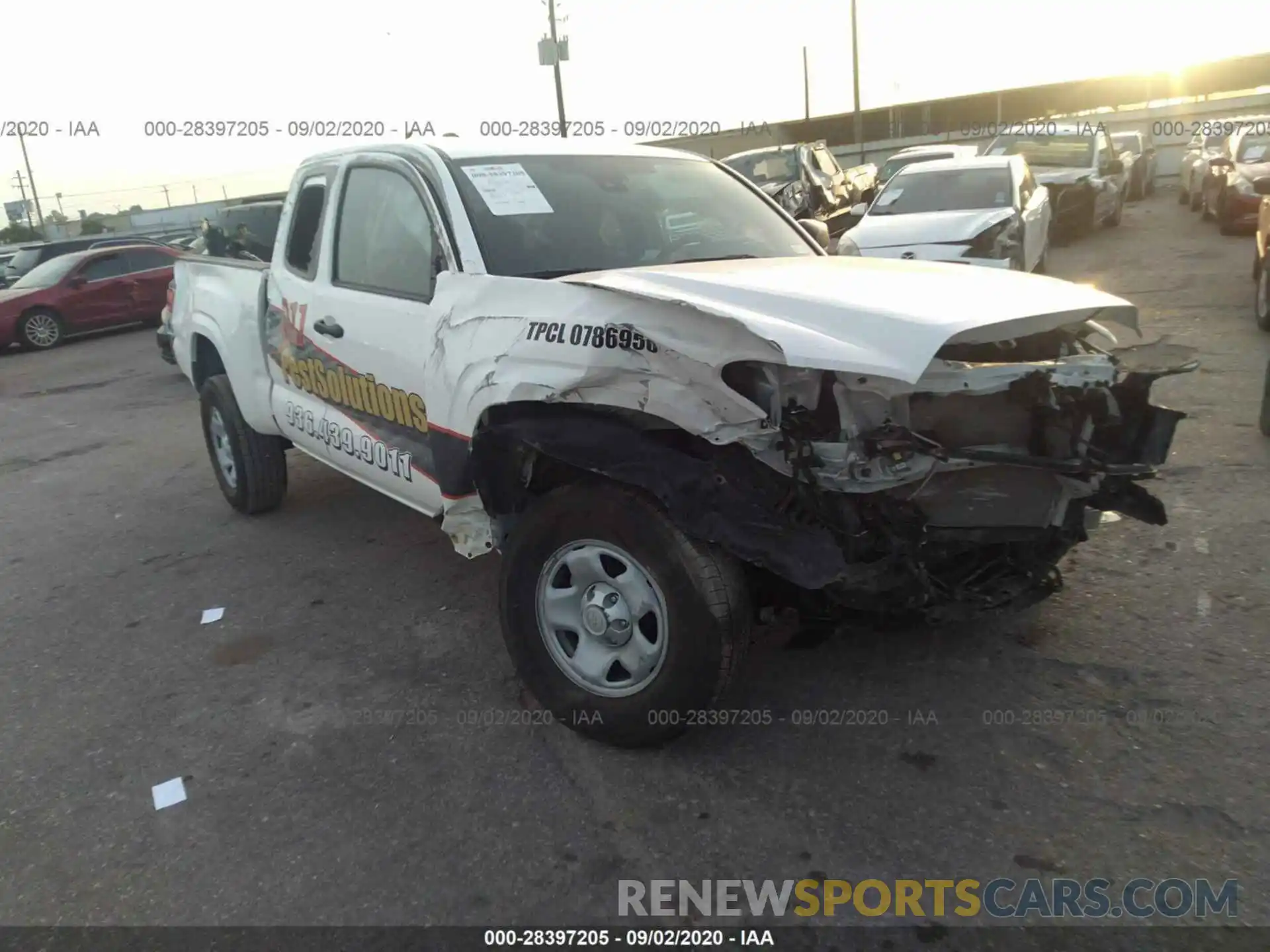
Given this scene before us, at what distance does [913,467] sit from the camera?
260 centimetres

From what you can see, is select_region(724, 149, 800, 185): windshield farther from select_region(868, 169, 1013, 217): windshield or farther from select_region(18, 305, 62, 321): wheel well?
select_region(18, 305, 62, 321): wheel well

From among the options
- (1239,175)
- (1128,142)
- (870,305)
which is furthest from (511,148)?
(1128,142)

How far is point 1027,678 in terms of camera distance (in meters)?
3.38

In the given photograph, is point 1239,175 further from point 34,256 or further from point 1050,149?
point 34,256

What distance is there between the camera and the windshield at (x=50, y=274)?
16328 mm

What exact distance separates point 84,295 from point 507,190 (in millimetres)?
15520

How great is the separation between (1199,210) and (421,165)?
1973 cm

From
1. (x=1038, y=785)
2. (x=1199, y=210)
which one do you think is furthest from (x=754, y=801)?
(x=1199, y=210)

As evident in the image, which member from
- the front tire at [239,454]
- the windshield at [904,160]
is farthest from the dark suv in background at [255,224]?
the windshield at [904,160]

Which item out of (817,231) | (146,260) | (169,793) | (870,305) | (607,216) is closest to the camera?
(870,305)

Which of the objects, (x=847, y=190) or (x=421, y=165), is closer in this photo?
(x=421, y=165)

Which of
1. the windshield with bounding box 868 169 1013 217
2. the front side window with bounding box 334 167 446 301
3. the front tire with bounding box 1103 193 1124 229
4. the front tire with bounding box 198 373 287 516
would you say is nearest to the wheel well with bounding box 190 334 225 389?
the front tire with bounding box 198 373 287 516

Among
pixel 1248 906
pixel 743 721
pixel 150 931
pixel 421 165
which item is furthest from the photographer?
pixel 421 165

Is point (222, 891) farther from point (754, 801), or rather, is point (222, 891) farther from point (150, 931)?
point (754, 801)
